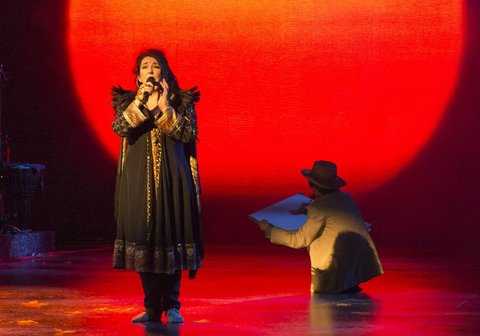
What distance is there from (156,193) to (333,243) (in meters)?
1.98

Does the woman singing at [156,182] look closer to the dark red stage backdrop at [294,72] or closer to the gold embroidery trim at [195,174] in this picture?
the gold embroidery trim at [195,174]

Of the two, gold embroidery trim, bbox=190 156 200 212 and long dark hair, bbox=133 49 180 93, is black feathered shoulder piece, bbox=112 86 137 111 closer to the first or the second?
long dark hair, bbox=133 49 180 93

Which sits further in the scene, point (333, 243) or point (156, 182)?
point (333, 243)

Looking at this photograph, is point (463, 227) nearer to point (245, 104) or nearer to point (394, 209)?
point (394, 209)

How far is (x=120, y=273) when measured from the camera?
7.41 metres

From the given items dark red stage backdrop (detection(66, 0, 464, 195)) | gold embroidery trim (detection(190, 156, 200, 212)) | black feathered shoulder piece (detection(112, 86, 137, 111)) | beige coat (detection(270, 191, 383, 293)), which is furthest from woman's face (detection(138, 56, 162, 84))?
Answer: dark red stage backdrop (detection(66, 0, 464, 195))

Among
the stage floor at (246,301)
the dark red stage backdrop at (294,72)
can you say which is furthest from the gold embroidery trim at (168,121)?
the dark red stage backdrop at (294,72)

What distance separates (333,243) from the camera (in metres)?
6.37

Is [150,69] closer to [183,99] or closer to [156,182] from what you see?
[183,99]

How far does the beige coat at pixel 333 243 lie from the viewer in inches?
248

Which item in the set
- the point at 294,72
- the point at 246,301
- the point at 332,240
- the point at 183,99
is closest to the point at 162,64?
the point at 183,99

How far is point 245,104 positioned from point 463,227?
242 centimetres

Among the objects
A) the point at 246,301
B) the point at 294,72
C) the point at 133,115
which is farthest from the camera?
the point at 294,72

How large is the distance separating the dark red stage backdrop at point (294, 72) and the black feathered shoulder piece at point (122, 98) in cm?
539
